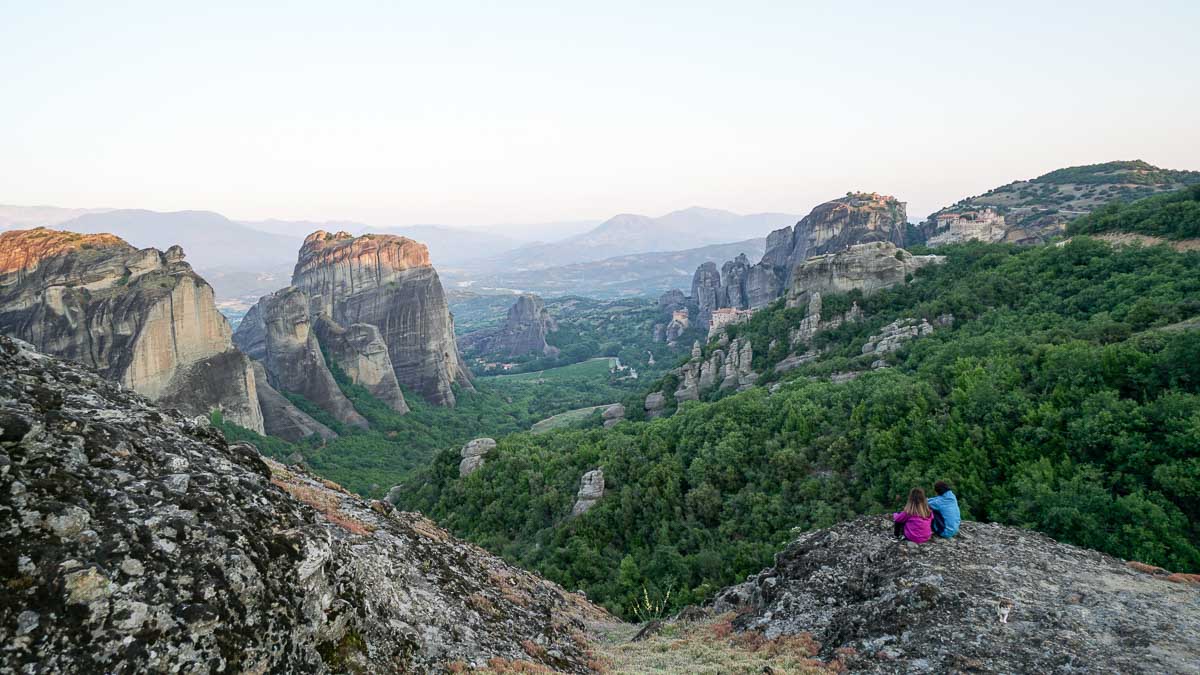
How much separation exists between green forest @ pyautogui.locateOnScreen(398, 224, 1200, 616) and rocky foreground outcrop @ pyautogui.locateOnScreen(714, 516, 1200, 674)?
2.53 metres

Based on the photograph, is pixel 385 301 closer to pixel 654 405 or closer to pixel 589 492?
pixel 654 405

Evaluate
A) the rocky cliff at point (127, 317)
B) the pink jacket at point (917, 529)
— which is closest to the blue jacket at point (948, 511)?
the pink jacket at point (917, 529)

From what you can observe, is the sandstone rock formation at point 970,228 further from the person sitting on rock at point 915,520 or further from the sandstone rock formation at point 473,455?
the person sitting on rock at point 915,520

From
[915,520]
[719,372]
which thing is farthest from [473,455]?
[915,520]

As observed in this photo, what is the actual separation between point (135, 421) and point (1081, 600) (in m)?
15.0

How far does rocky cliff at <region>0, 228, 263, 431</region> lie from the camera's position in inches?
1638

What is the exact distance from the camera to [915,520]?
12.7 meters

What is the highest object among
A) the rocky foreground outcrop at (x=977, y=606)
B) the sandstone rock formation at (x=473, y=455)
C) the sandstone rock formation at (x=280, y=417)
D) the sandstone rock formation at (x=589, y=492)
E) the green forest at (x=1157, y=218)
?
the green forest at (x=1157, y=218)

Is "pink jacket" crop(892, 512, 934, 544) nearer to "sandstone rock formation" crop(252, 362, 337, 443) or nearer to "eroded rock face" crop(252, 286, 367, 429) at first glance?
"sandstone rock formation" crop(252, 362, 337, 443)

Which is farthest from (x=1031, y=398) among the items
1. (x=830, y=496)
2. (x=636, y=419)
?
(x=636, y=419)

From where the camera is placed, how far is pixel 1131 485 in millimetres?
13961

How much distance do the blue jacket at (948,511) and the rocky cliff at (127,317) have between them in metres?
48.4

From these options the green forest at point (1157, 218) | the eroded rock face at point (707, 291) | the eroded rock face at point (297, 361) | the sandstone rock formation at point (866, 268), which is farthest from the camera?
the eroded rock face at point (707, 291)

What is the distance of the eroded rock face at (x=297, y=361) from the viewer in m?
60.3
